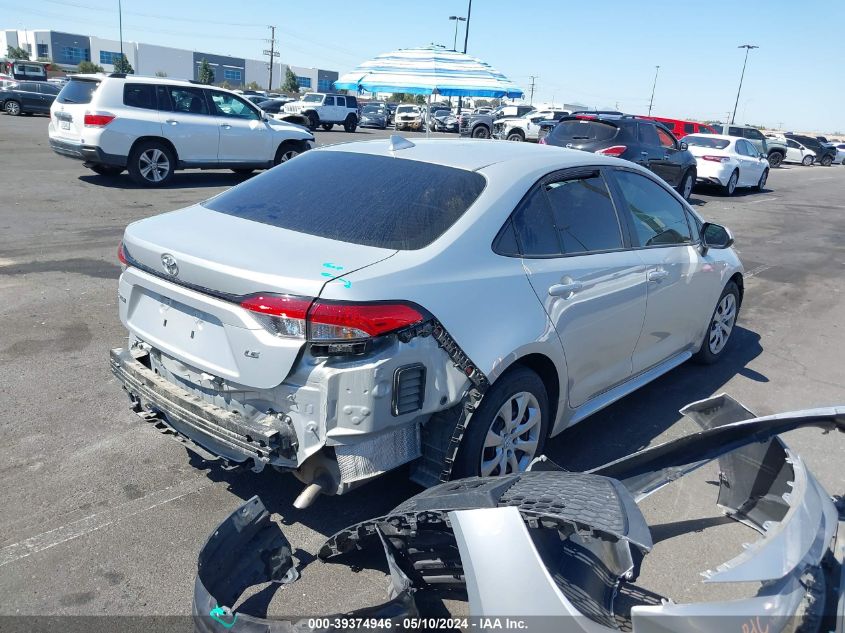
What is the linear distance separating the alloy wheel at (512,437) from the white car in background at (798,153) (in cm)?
4382

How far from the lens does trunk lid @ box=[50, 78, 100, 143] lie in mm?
12164

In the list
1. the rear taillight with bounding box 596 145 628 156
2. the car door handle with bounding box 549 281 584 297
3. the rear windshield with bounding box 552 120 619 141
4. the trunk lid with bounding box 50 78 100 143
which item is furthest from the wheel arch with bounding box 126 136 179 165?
the car door handle with bounding box 549 281 584 297

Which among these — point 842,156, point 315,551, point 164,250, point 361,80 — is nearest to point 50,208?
point 361,80

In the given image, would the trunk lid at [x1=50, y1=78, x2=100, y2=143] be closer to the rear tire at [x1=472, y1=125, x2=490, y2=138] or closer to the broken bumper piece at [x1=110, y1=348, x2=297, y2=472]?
A: the broken bumper piece at [x1=110, y1=348, x2=297, y2=472]

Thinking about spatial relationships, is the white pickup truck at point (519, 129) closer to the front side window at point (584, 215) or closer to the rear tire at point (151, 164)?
the rear tire at point (151, 164)

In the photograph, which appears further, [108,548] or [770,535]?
[108,548]

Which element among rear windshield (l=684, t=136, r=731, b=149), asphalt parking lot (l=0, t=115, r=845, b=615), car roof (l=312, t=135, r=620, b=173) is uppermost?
car roof (l=312, t=135, r=620, b=173)

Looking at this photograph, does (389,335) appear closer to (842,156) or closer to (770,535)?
(770,535)

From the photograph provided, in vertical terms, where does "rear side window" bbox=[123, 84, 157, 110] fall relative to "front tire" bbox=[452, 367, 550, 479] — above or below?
above

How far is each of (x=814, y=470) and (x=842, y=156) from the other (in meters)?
50.7

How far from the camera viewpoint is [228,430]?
2.91m

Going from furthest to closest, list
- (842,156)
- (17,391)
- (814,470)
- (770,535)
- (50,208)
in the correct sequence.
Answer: (842,156) → (50,208) → (17,391) → (814,470) → (770,535)

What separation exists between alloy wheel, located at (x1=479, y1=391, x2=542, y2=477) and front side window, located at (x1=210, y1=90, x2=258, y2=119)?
11941 millimetres

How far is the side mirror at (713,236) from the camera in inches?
199
